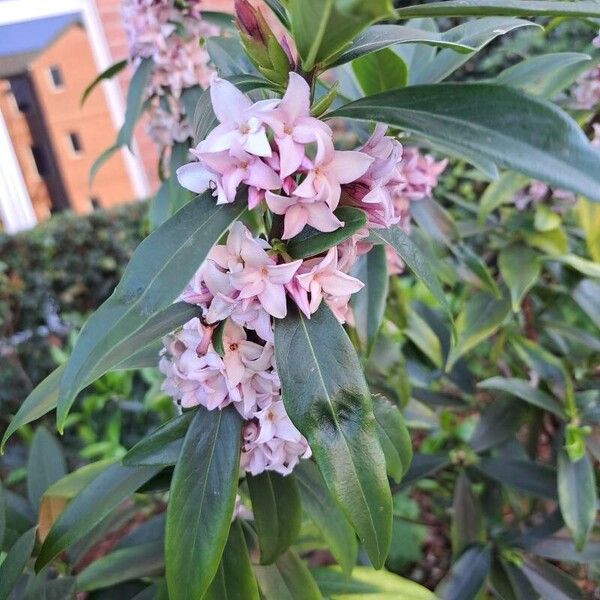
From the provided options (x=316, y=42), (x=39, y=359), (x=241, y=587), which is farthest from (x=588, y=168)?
(x=39, y=359)

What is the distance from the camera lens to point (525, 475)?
99cm

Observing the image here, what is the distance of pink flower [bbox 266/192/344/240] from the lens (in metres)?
0.43

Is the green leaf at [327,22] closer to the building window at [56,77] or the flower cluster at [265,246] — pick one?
the flower cluster at [265,246]

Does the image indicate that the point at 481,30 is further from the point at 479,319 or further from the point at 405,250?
the point at 479,319

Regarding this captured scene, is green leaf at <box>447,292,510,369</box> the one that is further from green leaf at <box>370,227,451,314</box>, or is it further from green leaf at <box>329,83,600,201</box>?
green leaf at <box>329,83,600,201</box>

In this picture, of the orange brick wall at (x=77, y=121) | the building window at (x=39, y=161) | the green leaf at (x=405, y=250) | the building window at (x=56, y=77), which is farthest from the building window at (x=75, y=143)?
the green leaf at (x=405, y=250)

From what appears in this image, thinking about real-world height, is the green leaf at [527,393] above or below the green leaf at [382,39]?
below

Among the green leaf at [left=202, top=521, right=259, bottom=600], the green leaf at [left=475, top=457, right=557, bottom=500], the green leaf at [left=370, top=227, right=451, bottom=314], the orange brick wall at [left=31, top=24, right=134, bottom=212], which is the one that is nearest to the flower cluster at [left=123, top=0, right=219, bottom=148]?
the green leaf at [left=370, top=227, right=451, bottom=314]

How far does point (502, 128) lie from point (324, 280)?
0.17m

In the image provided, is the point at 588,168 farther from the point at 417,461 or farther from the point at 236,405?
the point at 417,461

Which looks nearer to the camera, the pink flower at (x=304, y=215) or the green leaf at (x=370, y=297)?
the pink flower at (x=304, y=215)

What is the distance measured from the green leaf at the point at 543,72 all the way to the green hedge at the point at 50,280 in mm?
2009

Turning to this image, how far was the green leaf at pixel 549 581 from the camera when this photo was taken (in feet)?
3.02

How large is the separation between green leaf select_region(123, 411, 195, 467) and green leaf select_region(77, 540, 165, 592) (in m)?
0.25
